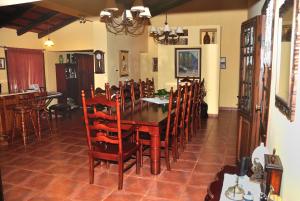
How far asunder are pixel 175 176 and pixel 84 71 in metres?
6.54

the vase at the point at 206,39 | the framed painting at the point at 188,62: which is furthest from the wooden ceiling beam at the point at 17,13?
the vase at the point at 206,39

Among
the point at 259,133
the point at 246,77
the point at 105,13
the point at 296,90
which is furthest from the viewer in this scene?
the point at 105,13

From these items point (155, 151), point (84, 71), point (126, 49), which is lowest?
point (155, 151)

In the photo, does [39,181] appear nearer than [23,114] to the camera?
Yes

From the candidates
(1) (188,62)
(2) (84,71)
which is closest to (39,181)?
(1) (188,62)

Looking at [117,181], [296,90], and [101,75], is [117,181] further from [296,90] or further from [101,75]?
[101,75]

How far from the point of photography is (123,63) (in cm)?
720

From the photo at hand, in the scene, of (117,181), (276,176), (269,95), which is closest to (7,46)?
(117,181)

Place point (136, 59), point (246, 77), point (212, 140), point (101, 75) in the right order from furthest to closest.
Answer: point (136, 59) → point (101, 75) → point (212, 140) → point (246, 77)

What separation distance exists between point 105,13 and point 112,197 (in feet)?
8.62

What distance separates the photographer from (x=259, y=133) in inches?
105

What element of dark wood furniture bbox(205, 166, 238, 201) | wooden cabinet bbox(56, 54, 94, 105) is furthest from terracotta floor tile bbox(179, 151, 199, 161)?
wooden cabinet bbox(56, 54, 94, 105)

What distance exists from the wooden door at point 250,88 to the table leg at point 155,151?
41.9 inches

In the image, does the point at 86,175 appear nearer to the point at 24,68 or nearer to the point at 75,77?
the point at 24,68
